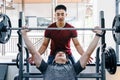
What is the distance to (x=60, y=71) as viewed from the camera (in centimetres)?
295

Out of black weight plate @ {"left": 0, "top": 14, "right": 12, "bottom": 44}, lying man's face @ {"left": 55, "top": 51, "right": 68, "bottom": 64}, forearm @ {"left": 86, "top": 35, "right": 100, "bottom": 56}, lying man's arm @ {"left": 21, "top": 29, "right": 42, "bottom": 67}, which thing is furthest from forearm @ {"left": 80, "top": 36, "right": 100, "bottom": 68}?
black weight plate @ {"left": 0, "top": 14, "right": 12, "bottom": 44}

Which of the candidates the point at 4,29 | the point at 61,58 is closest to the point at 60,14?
the point at 61,58

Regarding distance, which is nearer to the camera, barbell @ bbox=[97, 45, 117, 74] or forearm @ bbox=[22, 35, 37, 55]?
forearm @ bbox=[22, 35, 37, 55]

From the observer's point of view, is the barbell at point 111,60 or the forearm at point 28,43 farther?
the barbell at point 111,60

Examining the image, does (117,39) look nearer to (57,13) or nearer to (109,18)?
(57,13)

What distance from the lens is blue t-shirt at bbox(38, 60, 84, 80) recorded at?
2937 mm

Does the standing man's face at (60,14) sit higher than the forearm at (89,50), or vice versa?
the standing man's face at (60,14)

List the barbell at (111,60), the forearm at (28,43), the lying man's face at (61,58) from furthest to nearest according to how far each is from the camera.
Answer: the barbell at (111,60) → the lying man's face at (61,58) → the forearm at (28,43)

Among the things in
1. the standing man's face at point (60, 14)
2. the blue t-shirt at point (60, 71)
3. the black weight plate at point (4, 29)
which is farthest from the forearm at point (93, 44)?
the black weight plate at point (4, 29)

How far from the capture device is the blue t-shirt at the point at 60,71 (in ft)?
9.64

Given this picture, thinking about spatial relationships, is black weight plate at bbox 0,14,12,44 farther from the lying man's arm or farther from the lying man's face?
the lying man's face

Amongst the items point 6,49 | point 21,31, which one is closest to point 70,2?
point 6,49

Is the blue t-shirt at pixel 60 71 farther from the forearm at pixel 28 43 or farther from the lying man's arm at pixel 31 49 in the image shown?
the forearm at pixel 28 43

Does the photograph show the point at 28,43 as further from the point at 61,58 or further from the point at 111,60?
the point at 111,60
